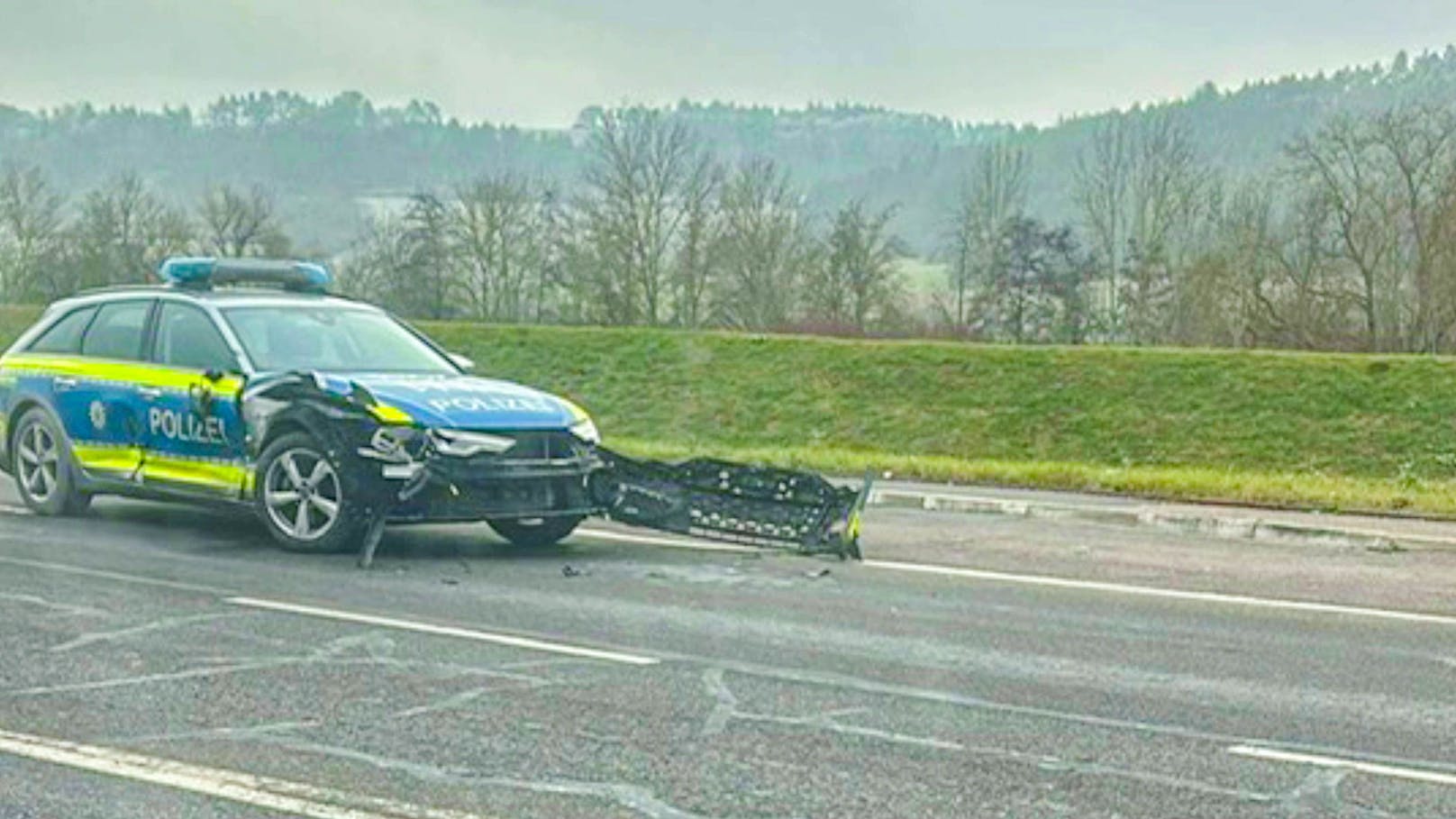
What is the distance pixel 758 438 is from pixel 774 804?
26.0 m

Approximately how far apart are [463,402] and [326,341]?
1.58m

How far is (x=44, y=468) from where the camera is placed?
12594 mm

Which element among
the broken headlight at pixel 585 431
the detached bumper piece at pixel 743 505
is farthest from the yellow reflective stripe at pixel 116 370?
the detached bumper piece at pixel 743 505

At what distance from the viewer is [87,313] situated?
12648 mm

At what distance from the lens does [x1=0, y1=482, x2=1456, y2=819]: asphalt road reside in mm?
5613

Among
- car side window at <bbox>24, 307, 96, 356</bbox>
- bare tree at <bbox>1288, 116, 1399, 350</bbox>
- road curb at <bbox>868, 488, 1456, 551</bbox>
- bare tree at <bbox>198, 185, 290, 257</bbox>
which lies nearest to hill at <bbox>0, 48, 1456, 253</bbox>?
bare tree at <bbox>198, 185, 290, 257</bbox>

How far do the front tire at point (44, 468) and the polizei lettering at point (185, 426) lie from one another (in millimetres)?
1155

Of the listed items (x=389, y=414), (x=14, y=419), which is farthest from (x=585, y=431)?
(x=14, y=419)

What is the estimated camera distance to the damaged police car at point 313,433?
10406 mm

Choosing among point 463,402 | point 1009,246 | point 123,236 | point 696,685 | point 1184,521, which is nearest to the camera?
point 696,685

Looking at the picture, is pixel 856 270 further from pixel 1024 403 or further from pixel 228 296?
pixel 228 296

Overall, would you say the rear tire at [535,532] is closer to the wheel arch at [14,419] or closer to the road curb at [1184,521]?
the wheel arch at [14,419]

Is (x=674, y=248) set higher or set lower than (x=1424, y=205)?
Result: lower

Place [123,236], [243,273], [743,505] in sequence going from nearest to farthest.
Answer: [743,505] → [243,273] → [123,236]
